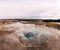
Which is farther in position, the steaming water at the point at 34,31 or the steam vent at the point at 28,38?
the steaming water at the point at 34,31

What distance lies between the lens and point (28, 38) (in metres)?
3.65

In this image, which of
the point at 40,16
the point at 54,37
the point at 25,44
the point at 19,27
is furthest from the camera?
the point at 40,16

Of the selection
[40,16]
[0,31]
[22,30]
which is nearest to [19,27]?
[22,30]

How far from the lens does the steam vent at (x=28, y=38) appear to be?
11.5ft

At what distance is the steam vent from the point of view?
3494mm

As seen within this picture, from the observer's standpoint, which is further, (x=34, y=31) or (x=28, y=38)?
(x=34, y=31)

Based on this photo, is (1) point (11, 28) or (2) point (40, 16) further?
(2) point (40, 16)

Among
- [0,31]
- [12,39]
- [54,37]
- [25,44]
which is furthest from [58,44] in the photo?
[0,31]

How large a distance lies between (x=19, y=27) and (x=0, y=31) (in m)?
0.45

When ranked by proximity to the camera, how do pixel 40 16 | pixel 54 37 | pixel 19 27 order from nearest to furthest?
pixel 54 37
pixel 19 27
pixel 40 16

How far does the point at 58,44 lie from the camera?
3650 millimetres

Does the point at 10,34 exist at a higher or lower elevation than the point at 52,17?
higher

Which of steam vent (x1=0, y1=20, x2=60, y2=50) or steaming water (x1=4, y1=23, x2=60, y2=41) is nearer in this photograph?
steam vent (x1=0, y1=20, x2=60, y2=50)

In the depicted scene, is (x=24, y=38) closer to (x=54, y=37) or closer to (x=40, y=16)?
(x=54, y=37)
